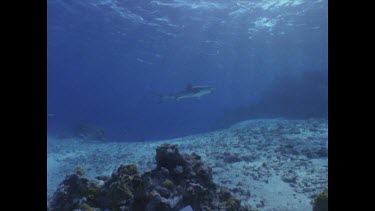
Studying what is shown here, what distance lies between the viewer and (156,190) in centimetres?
629

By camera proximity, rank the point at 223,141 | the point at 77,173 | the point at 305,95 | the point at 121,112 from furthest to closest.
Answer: the point at 121,112 < the point at 305,95 < the point at 223,141 < the point at 77,173

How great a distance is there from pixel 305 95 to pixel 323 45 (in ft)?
43.5

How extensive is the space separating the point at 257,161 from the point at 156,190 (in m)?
6.42

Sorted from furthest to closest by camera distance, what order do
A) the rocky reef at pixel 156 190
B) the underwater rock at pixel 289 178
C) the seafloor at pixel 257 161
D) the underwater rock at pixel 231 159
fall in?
the underwater rock at pixel 231 159
the underwater rock at pixel 289 178
the seafloor at pixel 257 161
the rocky reef at pixel 156 190

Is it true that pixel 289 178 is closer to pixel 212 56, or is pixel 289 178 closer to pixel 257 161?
pixel 257 161

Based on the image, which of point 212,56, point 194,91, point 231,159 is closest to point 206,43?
point 212,56

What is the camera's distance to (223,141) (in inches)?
635

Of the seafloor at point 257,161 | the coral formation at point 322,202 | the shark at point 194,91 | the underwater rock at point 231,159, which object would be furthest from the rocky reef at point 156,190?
the shark at point 194,91

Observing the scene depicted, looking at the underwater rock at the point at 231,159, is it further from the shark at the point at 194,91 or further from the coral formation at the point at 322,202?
the shark at the point at 194,91

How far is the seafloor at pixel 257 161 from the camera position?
28.3 feet

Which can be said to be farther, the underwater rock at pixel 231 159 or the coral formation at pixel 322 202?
the underwater rock at pixel 231 159

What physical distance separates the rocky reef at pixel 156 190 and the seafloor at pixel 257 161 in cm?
186
